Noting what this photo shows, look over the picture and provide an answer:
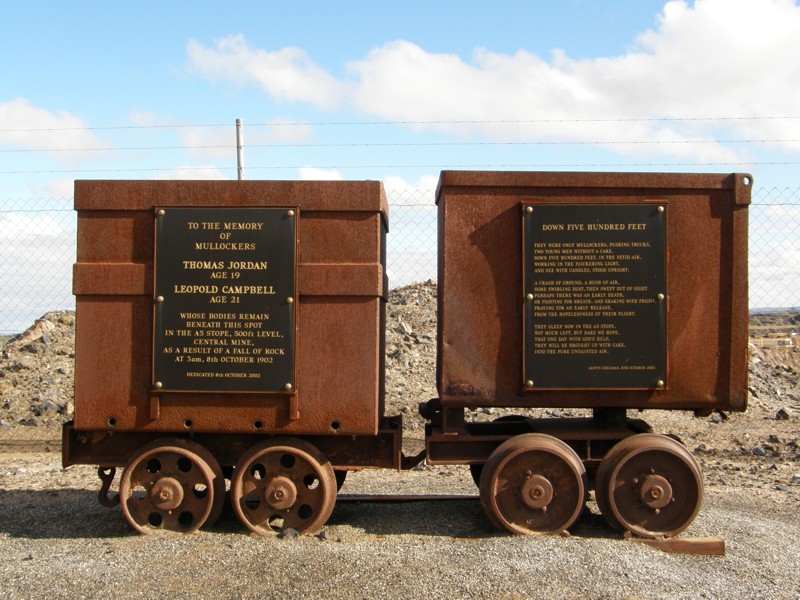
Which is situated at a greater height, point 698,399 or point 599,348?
point 599,348

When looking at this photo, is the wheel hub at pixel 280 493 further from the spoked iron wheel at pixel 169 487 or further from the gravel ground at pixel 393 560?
Result: the spoked iron wheel at pixel 169 487

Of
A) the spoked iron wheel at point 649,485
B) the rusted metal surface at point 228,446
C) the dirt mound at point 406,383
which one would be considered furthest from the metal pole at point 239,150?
the spoked iron wheel at point 649,485

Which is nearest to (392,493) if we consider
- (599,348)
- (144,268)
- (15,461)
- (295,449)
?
(295,449)

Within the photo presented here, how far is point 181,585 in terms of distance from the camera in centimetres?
462

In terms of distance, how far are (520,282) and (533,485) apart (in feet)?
4.85

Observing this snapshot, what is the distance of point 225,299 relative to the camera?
570 cm

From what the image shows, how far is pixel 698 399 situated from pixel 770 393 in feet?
32.3

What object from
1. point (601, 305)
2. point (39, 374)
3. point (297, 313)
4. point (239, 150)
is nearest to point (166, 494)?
point (297, 313)

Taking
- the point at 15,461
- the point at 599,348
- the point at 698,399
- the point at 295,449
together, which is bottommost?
the point at 15,461

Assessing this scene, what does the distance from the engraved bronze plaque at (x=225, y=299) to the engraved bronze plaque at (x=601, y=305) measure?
5.98 ft

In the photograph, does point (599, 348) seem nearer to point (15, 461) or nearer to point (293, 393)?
point (293, 393)

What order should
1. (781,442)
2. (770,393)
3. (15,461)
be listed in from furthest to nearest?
1. (770,393)
2. (781,442)
3. (15,461)

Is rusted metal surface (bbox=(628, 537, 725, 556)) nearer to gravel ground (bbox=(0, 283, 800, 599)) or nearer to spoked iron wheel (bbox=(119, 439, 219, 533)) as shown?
gravel ground (bbox=(0, 283, 800, 599))

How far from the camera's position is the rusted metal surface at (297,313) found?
5.68m
